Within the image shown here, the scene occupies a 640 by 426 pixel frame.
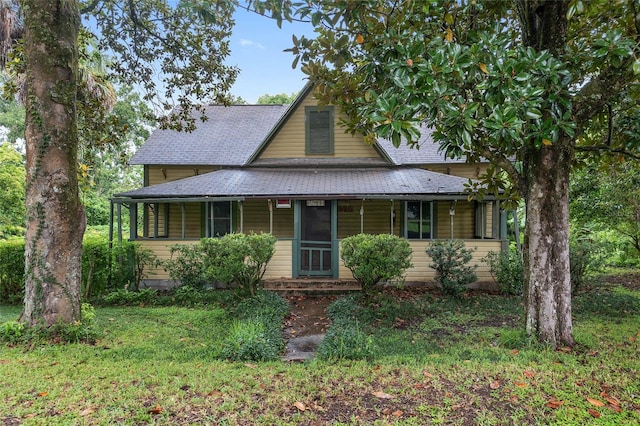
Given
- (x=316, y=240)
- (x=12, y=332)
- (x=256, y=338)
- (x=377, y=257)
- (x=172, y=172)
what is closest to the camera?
(x=256, y=338)

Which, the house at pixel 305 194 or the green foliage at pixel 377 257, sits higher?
the house at pixel 305 194

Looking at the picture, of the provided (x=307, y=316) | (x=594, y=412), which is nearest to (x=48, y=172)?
(x=307, y=316)

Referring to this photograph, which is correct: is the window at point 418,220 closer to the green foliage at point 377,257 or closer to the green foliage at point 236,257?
the green foliage at point 377,257

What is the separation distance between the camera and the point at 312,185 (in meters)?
10.8

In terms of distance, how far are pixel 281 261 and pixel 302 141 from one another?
444 centimetres

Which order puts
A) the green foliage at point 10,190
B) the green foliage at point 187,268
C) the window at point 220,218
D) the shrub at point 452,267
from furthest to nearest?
1. the green foliage at point 10,190
2. the window at point 220,218
3. the green foliage at point 187,268
4. the shrub at point 452,267

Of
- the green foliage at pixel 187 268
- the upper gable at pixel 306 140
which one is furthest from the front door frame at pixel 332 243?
the upper gable at pixel 306 140

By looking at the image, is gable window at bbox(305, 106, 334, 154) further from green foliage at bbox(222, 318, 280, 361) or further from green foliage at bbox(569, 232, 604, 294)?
green foliage at bbox(222, 318, 280, 361)

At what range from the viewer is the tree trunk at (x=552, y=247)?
186 inches

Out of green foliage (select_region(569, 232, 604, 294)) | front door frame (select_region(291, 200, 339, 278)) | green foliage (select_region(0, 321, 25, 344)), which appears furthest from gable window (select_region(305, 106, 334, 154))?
green foliage (select_region(0, 321, 25, 344))

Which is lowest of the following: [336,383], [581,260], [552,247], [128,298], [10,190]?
[128,298]

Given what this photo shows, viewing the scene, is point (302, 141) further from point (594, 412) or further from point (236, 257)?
point (594, 412)

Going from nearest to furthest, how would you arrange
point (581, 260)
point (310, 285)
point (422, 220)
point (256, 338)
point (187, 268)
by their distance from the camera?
point (256, 338) < point (581, 260) < point (187, 268) < point (310, 285) < point (422, 220)

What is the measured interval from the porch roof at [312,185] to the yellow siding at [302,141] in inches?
21.2
